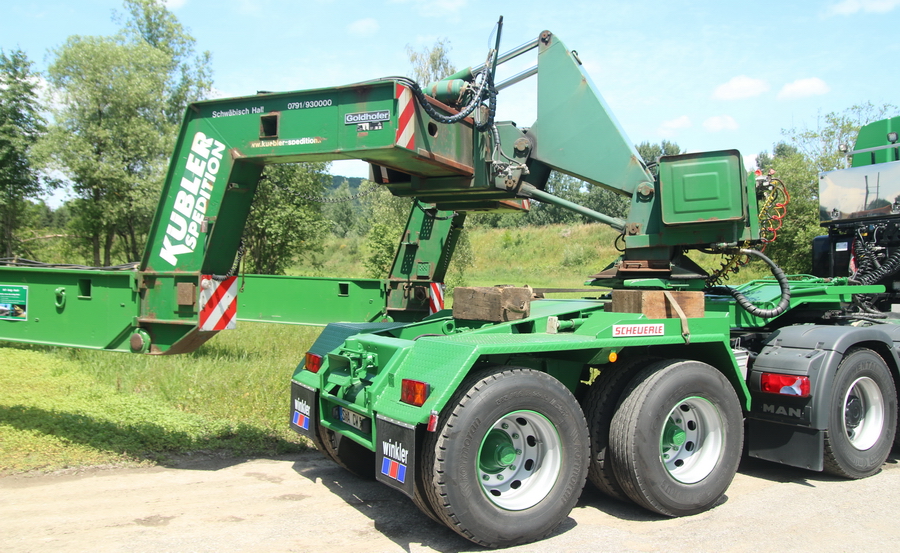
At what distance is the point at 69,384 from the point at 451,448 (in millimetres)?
6298

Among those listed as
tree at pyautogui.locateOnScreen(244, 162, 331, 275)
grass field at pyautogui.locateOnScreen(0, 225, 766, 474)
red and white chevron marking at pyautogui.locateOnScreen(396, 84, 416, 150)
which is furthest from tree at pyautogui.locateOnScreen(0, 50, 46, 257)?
red and white chevron marking at pyautogui.locateOnScreen(396, 84, 416, 150)

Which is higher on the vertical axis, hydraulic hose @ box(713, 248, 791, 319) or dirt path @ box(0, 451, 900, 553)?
hydraulic hose @ box(713, 248, 791, 319)

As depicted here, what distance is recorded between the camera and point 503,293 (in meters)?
5.04

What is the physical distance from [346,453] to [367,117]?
270 cm

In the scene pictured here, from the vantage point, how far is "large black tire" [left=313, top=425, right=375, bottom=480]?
5.53 meters

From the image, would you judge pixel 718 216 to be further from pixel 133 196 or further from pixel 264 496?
pixel 133 196

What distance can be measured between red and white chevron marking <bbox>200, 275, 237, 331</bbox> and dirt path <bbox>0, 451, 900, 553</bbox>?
49.3 inches

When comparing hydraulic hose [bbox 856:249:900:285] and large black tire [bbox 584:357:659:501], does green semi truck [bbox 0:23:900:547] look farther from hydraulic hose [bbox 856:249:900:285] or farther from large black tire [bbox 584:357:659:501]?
hydraulic hose [bbox 856:249:900:285]

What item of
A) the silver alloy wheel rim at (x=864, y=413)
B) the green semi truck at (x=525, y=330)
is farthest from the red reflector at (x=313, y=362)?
the silver alloy wheel rim at (x=864, y=413)

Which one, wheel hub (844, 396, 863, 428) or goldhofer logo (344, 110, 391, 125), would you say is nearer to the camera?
goldhofer logo (344, 110, 391, 125)

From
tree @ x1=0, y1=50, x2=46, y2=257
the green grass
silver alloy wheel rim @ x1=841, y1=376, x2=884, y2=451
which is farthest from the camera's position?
tree @ x1=0, y1=50, x2=46, y2=257

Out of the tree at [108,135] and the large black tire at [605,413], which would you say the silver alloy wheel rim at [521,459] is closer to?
the large black tire at [605,413]

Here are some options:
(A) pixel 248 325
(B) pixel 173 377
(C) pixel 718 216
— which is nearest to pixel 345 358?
(C) pixel 718 216

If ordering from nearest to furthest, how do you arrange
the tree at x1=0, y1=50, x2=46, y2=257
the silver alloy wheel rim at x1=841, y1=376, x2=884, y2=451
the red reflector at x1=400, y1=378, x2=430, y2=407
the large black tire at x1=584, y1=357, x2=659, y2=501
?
the red reflector at x1=400, y1=378, x2=430, y2=407, the large black tire at x1=584, y1=357, x2=659, y2=501, the silver alloy wheel rim at x1=841, y1=376, x2=884, y2=451, the tree at x1=0, y1=50, x2=46, y2=257
